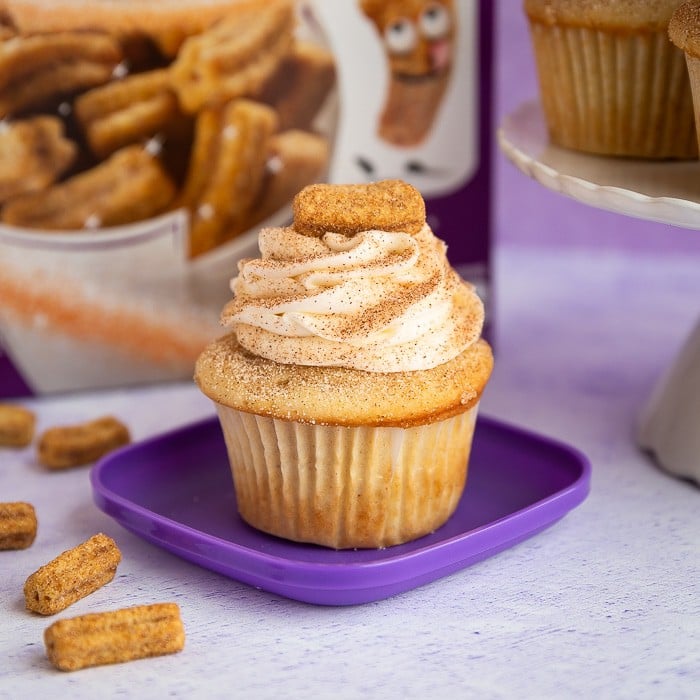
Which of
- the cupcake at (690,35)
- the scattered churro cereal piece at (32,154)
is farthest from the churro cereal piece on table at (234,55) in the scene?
the cupcake at (690,35)

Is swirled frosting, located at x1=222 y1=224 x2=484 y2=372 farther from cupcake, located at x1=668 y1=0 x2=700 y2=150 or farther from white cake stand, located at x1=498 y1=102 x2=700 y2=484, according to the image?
cupcake, located at x1=668 y1=0 x2=700 y2=150

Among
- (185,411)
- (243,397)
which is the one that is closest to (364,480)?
(243,397)

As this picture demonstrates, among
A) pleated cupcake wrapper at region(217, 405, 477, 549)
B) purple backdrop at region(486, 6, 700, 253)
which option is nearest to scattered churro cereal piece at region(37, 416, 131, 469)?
pleated cupcake wrapper at region(217, 405, 477, 549)

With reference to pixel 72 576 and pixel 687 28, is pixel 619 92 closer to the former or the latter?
pixel 687 28

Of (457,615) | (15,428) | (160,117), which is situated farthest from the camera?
(160,117)

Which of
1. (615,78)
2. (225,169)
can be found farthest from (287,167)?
(615,78)
